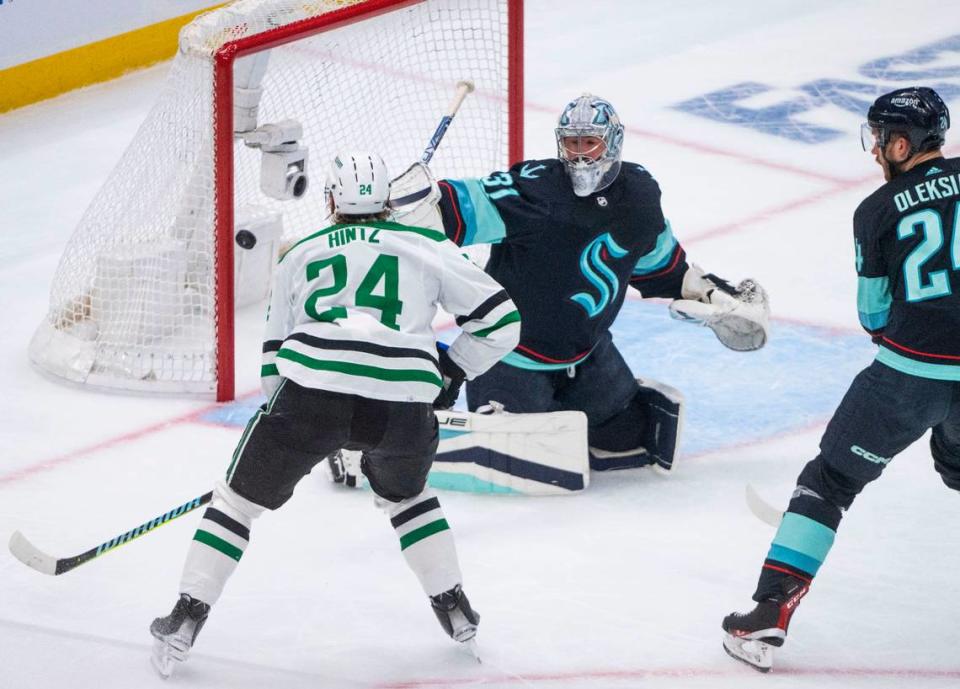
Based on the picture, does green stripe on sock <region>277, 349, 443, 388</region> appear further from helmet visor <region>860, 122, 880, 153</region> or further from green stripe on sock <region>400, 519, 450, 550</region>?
helmet visor <region>860, 122, 880, 153</region>

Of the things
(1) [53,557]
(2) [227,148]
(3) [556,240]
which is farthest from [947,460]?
(2) [227,148]

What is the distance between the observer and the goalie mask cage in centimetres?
447

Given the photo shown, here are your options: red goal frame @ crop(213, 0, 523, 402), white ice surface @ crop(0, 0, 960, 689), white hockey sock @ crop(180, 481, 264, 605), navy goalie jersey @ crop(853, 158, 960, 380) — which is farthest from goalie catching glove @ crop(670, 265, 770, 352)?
white hockey sock @ crop(180, 481, 264, 605)

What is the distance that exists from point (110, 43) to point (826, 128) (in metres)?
2.82

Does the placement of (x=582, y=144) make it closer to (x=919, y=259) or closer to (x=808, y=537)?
(x=919, y=259)

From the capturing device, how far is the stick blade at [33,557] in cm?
349

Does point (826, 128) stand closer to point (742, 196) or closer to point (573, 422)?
point (742, 196)

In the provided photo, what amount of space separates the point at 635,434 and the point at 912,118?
1.27 m

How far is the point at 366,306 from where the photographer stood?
308cm

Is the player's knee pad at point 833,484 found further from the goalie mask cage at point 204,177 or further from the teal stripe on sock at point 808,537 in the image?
the goalie mask cage at point 204,177

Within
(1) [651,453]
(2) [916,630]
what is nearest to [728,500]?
(1) [651,453]

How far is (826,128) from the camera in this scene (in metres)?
6.74

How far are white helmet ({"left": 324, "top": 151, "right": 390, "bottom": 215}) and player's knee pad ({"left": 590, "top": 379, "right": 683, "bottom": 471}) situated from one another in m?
1.21

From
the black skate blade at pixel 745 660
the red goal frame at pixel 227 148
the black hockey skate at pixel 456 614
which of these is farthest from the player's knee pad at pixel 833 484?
the red goal frame at pixel 227 148
